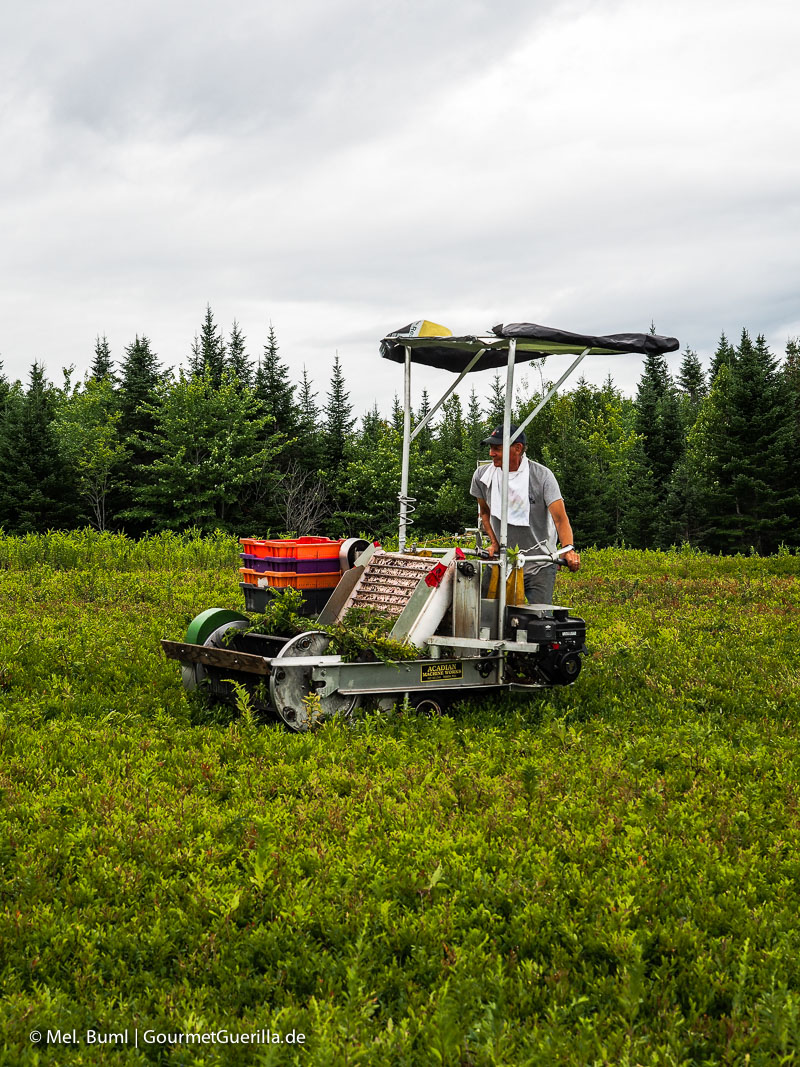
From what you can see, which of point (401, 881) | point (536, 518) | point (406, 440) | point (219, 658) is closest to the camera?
point (401, 881)

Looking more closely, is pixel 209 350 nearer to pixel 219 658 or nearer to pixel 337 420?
pixel 337 420

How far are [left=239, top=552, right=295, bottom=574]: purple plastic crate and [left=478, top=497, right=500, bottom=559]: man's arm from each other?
5.46ft

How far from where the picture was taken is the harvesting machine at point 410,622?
21.4ft

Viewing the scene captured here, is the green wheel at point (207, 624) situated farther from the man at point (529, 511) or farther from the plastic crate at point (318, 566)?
the man at point (529, 511)

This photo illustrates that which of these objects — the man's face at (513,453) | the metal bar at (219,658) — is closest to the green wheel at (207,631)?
the metal bar at (219,658)

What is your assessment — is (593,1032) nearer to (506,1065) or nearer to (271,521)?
(506,1065)

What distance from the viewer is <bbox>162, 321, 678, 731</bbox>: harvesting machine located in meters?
6.54

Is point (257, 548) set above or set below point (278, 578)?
above

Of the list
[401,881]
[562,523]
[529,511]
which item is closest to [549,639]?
[562,523]

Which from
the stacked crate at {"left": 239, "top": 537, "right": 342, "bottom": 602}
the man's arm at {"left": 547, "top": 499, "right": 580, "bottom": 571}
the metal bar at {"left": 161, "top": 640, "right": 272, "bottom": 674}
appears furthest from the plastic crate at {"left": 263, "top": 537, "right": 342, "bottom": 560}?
the man's arm at {"left": 547, "top": 499, "right": 580, "bottom": 571}

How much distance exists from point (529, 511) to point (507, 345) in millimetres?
1397

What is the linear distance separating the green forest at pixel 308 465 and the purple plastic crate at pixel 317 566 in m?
34.4

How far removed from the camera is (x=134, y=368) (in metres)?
50.5

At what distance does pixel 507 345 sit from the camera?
7.36 m
